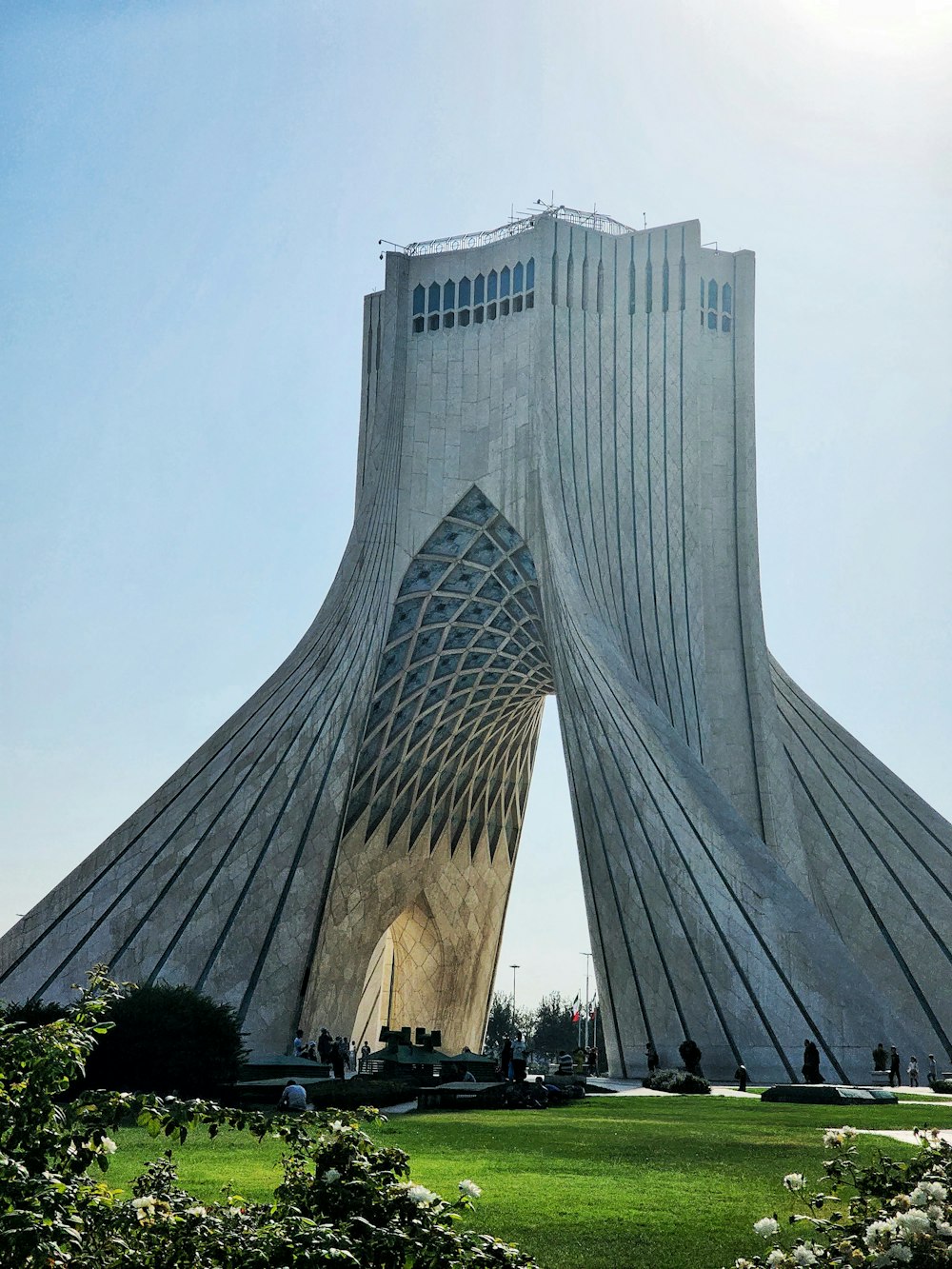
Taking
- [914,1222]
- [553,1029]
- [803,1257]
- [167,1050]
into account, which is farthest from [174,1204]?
[553,1029]

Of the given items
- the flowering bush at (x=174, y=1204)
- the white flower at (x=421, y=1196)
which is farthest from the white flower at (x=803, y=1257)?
the white flower at (x=421, y=1196)

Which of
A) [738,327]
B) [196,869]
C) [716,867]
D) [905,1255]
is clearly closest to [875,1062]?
[716,867]

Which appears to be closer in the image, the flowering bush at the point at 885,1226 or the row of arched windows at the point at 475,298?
the flowering bush at the point at 885,1226

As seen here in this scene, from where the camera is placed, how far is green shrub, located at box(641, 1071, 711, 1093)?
1520 cm

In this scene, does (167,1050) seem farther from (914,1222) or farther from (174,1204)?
(914,1222)

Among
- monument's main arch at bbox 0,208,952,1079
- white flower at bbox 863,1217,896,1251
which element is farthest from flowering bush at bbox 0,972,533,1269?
monument's main arch at bbox 0,208,952,1079

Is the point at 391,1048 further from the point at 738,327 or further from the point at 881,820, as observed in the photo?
the point at 738,327

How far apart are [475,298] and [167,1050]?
20.9 metres

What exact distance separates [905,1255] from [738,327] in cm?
2792

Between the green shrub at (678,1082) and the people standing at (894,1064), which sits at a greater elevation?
the people standing at (894,1064)

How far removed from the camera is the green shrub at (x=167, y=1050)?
13344 millimetres

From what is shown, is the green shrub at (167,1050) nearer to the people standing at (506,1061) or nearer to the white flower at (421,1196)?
the people standing at (506,1061)

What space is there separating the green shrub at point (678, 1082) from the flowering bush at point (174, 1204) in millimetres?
12043

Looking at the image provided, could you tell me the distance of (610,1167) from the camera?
306 inches
